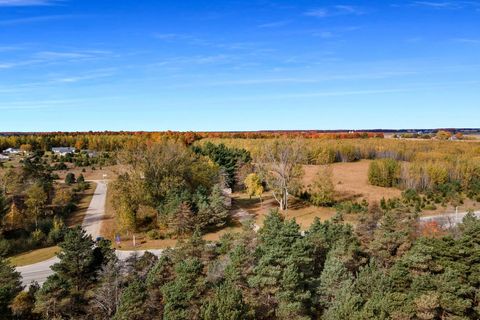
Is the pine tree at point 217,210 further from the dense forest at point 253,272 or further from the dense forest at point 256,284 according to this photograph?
the dense forest at point 256,284

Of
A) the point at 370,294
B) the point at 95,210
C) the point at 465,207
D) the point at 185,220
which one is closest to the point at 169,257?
the point at 370,294

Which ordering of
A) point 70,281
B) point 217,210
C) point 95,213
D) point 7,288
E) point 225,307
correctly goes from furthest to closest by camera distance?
1. point 95,213
2. point 217,210
3. point 70,281
4. point 7,288
5. point 225,307

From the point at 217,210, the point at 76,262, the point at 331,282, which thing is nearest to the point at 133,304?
the point at 76,262

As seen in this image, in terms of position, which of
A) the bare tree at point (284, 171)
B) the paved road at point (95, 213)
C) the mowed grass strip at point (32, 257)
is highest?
the bare tree at point (284, 171)

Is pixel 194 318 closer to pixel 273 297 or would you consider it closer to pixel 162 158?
pixel 273 297

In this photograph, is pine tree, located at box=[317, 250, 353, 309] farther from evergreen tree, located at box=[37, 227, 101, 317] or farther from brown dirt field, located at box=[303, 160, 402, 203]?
brown dirt field, located at box=[303, 160, 402, 203]

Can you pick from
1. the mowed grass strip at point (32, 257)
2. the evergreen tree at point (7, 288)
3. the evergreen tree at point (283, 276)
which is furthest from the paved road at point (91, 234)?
the evergreen tree at point (283, 276)

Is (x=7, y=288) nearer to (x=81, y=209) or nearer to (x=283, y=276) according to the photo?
(x=283, y=276)
